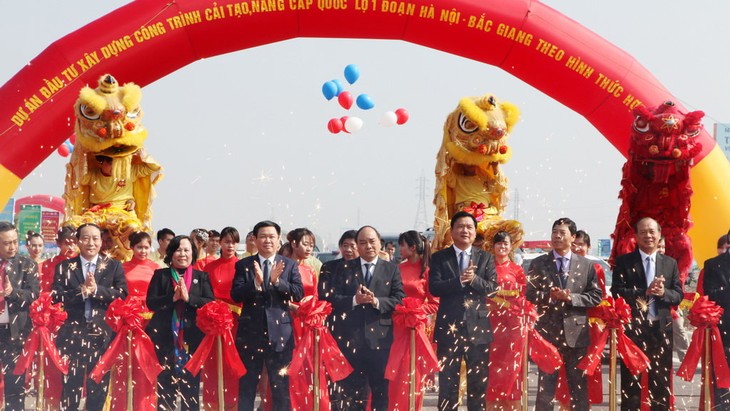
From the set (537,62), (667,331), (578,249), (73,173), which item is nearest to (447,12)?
(537,62)

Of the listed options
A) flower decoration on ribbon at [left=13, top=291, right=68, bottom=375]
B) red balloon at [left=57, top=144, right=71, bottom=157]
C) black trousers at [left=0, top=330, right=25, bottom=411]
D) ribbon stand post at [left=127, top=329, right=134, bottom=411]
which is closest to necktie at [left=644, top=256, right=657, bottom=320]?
ribbon stand post at [left=127, top=329, right=134, bottom=411]

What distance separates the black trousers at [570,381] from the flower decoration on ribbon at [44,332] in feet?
9.38

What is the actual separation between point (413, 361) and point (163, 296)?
1534mm

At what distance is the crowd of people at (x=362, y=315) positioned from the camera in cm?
605

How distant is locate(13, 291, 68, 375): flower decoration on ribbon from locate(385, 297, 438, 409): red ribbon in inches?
76.6

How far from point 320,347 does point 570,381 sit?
1.51m

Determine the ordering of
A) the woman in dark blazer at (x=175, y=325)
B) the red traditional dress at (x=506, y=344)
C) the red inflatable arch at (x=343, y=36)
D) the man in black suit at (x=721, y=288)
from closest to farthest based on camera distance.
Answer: the man in black suit at (x=721, y=288) < the woman in dark blazer at (x=175, y=325) < the red traditional dress at (x=506, y=344) < the red inflatable arch at (x=343, y=36)

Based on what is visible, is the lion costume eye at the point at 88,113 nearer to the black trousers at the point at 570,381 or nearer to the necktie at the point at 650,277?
the black trousers at the point at 570,381

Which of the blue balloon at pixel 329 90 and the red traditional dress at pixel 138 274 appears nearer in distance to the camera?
the red traditional dress at pixel 138 274

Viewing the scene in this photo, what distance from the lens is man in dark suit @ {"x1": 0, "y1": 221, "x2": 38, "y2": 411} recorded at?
639 centimetres

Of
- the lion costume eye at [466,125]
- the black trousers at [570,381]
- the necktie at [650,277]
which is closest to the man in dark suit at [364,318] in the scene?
the black trousers at [570,381]

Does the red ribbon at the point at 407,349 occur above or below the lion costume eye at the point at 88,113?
below

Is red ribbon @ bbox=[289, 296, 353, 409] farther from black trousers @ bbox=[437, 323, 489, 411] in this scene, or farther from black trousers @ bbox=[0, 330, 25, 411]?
black trousers @ bbox=[0, 330, 25, 411]

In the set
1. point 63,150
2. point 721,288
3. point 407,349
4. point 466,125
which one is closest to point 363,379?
point 407,349
